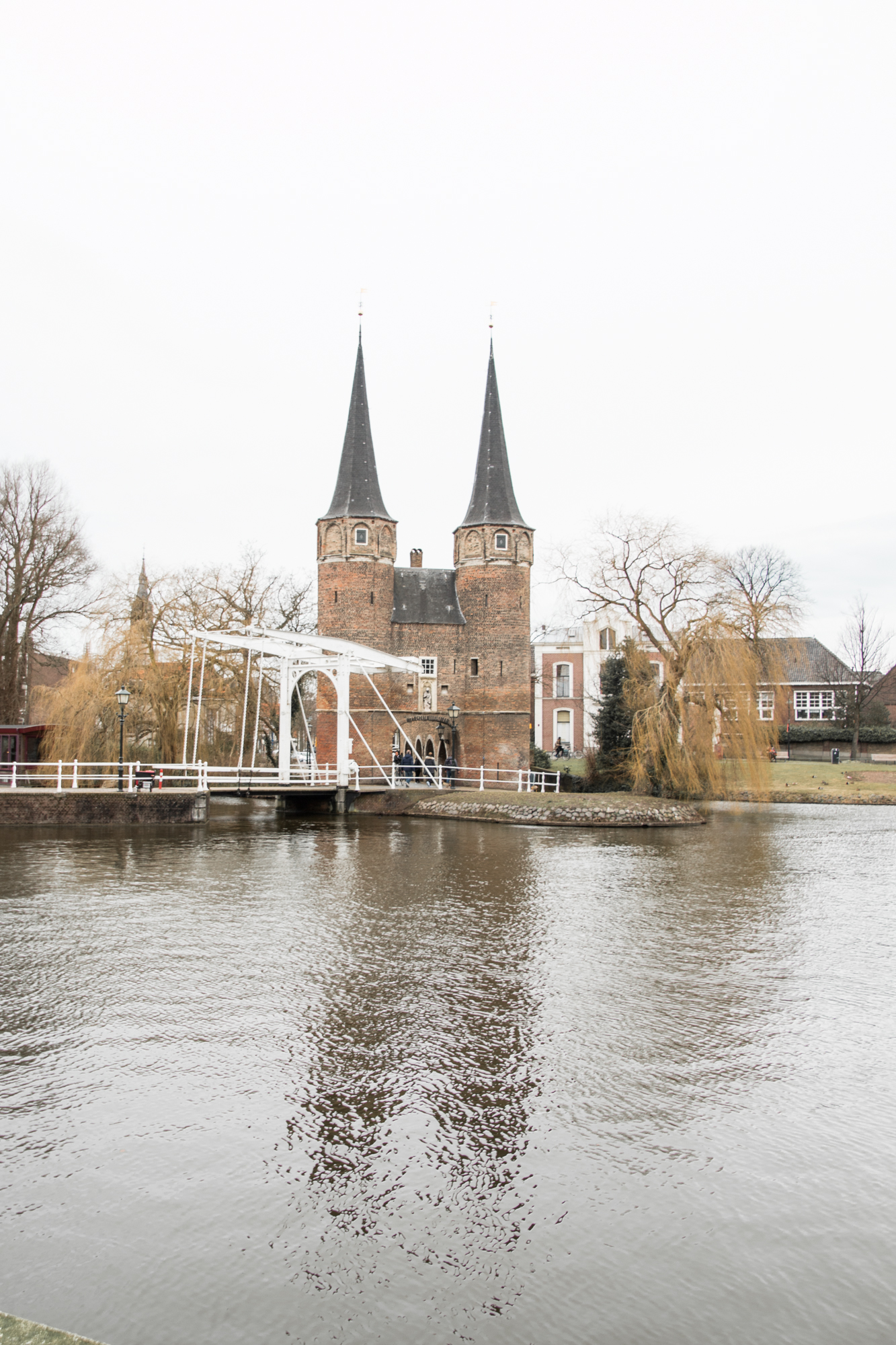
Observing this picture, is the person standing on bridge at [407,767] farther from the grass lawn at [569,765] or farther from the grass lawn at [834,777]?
the grass lawn at [834,777]

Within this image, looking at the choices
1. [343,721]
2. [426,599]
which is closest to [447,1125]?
[343,721]

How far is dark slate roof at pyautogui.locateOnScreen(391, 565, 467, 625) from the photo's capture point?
1323 inches

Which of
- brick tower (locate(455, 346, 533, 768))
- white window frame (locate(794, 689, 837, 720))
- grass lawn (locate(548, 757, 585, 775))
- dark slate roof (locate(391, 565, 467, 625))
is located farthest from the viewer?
white window frame (locate(794, 689, 837, 720))

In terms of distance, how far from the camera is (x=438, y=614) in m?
33.8

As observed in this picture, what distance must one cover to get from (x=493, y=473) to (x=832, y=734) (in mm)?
21313

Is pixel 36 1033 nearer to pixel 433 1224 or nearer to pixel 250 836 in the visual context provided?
pixel 433 1224

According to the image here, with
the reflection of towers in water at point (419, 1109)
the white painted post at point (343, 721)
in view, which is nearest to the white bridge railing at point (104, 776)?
the white painted post at point (343, 721)

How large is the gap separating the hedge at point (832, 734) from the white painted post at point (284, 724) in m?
25.0

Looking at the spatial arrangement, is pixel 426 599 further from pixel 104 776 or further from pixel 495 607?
pixel 104 776

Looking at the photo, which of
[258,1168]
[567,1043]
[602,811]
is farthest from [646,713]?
[258,1168]

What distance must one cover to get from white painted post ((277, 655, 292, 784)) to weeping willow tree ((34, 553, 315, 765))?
721mm

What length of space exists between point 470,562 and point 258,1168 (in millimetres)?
29397

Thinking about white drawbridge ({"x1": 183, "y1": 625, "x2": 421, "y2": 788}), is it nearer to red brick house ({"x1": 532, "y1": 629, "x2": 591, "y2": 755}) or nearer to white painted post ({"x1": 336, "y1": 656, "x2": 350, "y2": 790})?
white painted post ({"x1": 336, "y1": 656, "x2": 350, "y2": 790})

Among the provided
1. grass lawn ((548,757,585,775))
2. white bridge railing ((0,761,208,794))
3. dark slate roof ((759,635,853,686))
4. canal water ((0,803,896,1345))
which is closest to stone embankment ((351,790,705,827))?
white bridge railing ((0,761,208,794))
